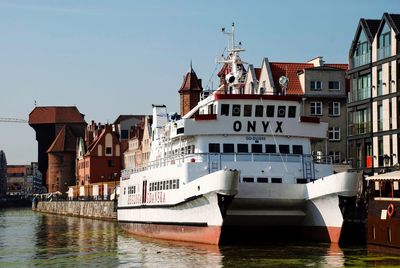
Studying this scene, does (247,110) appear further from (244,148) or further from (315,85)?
(315,85)

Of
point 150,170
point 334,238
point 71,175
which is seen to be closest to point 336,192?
point 334,238

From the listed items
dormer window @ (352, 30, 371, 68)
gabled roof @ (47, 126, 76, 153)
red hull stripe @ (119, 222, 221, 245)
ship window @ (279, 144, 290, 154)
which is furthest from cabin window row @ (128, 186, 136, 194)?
gabled roof @ (47, 126, 76, 153)

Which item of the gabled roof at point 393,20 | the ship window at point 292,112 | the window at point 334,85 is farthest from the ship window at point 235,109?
→ the window at point 334,85

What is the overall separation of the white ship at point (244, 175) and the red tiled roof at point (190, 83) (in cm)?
6527

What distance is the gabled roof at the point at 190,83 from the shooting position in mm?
109438

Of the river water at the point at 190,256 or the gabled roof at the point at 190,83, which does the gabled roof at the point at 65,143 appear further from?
the river water at the point at 190,256

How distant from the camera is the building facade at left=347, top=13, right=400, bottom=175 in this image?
57000 millimetres

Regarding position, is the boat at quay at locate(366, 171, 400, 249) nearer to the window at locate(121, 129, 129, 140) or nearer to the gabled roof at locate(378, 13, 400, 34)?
the gabled roof at locate(378, 13, 400, 34)

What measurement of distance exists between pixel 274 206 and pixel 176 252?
4893 millimetres

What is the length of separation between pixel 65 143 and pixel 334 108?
102m

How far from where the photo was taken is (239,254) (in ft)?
110

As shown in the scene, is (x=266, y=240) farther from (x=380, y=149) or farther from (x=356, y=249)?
(x=380, y=149)

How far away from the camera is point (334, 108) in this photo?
73438mm

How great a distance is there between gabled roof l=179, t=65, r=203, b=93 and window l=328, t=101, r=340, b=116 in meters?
38.2
